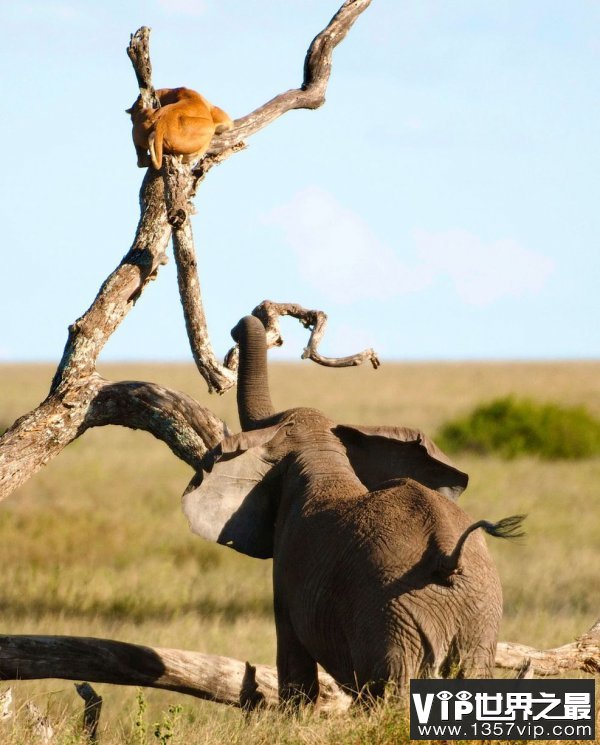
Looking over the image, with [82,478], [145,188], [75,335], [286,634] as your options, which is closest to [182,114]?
[145,188]

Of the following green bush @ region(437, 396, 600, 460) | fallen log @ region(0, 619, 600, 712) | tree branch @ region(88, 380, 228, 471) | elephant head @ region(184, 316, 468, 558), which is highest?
green bush @ region(437, 396, 600, 460)

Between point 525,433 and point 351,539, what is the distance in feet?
77.2

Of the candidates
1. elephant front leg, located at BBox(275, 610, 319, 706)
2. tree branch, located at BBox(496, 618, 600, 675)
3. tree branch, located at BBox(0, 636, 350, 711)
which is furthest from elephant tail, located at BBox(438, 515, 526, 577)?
tree branch, located at BBox(496, 618, 600, 675)

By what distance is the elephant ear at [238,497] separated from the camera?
5.88 metres

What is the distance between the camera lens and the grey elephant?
4.84 meters

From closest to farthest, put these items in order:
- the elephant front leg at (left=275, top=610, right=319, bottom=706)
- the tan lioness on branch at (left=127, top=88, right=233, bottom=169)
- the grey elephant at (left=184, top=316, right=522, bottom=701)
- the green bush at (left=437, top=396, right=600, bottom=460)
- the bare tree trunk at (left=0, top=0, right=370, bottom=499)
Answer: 1. the grey elephant at (left=184, top=316, right=522, bottom=701)
2. the elephant front leg at (left=275, top=610, right=319, bottom=706)
3. the bare tree trunk at (left=0, top=0, right=370, bottom=499)
4. the tan lioness on branch at (left=127, top=88, right=233, bottom=169)
5. the green bush at (left=437, top=396, right=600, bottom=460)

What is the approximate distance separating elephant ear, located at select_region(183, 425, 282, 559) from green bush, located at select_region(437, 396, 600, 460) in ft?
70.5

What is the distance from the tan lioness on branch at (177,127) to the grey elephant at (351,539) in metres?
1.65

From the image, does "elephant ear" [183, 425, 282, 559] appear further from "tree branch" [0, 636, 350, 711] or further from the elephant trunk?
"tree branch" [0, 636, 350, 711]

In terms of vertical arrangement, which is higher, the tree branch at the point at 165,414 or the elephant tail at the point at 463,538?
the tree branch at the point at 165,414


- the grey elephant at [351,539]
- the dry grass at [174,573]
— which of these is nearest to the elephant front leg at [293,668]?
the grey elephant at [351,539]

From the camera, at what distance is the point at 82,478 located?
76.0 ft

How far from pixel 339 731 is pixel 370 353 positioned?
2.85 metres

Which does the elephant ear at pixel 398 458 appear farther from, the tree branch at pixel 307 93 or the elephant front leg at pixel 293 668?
the tree branch at pixel 307 93
